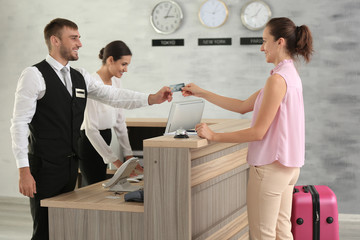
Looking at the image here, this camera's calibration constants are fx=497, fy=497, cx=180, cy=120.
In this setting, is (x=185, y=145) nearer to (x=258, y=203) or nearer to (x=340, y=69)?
(x=258, y=203)

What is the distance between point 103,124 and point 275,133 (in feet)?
5.82

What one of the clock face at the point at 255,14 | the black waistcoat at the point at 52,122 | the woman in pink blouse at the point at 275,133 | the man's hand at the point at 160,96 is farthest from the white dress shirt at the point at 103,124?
the clock face at the point at 255,14

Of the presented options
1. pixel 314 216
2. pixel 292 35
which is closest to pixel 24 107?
pixel 292 35

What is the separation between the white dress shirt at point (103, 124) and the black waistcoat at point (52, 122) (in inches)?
24.3

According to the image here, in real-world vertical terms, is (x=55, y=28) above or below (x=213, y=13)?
below

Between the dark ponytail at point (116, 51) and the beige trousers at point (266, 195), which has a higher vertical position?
the dark ponytail at point (116, 51)

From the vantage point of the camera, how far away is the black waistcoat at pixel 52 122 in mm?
2885

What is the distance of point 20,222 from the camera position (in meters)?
5.18

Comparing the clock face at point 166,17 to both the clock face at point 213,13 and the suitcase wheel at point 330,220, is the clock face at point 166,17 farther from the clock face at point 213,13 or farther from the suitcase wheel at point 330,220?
the suitcase wheel at point 330,220

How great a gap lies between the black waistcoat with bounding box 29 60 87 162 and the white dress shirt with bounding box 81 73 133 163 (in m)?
0.62

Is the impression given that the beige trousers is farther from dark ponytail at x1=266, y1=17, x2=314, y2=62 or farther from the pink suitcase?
the pink suitcase

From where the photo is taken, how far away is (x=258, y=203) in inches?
98.0

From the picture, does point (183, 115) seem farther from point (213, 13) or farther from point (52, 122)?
point (213, 13)

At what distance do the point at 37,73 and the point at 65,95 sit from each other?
207 mm
